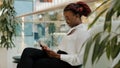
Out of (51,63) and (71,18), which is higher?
(71,18)

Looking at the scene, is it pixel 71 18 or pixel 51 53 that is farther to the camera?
pixel 71 18

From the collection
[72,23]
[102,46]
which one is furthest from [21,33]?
[102,46]

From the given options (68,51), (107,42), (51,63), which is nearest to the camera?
(107,42)

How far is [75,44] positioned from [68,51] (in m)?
0.11

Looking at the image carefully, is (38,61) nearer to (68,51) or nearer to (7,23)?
(68,51)

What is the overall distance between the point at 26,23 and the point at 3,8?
23.5 inches

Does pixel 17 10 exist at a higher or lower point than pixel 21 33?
higher

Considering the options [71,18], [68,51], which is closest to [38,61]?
[68,51]

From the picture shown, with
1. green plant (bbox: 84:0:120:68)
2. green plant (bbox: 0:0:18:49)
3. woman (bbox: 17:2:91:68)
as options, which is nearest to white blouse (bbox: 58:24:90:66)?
woman (bbox: 17:2:91:68)

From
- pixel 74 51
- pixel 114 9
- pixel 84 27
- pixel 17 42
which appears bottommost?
pixel 17 42

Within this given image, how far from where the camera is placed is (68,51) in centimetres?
202

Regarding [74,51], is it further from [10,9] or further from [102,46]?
[10,9]

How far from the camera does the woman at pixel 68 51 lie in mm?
1877

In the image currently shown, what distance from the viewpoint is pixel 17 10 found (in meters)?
4.96
